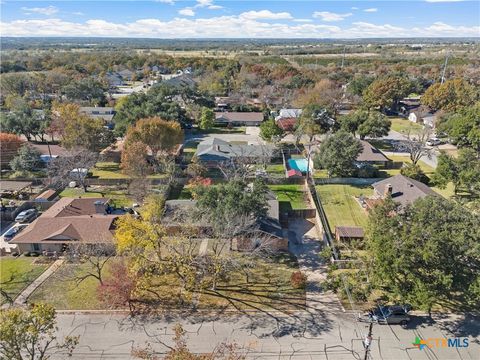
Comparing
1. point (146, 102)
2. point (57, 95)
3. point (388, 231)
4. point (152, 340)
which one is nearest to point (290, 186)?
point (388, 231)

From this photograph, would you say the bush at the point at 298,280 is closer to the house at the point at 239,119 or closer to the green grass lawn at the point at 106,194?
the green grass lawn at the point at 106,194

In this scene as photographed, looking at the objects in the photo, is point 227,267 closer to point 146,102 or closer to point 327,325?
point 327,325

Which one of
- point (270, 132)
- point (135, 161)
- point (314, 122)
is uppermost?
point (314, 122)

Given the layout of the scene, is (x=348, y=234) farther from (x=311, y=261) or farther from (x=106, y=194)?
(x=106, y=194)

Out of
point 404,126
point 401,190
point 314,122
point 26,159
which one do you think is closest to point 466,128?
point 404,126

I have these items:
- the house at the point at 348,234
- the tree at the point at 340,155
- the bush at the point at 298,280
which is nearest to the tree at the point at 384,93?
the tree at the point at 340,155

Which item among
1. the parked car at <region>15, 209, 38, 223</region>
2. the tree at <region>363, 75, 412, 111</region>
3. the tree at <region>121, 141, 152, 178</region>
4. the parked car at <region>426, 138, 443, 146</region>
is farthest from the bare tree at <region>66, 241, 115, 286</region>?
the tree at <region>363, 75, 412, 111</region>
